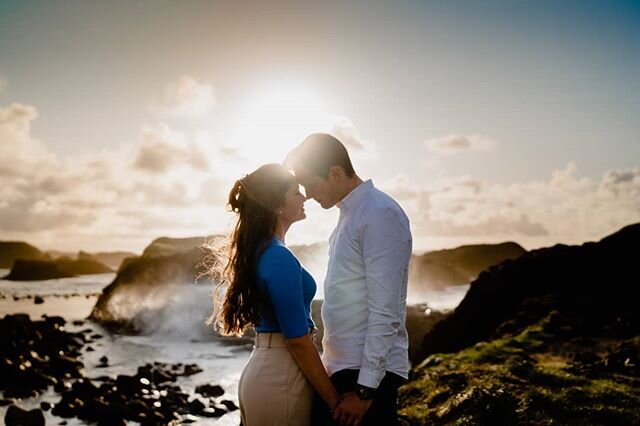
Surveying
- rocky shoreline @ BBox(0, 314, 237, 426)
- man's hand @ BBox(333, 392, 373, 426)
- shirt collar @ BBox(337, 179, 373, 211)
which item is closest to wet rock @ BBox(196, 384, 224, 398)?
rocky shoreline @ BBox(0, 314, 237, 426)

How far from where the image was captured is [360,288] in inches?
150

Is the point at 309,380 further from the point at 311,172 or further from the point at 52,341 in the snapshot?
the point at 52,341

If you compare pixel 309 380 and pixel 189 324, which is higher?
pixel 309 380

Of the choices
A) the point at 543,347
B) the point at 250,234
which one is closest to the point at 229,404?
the point at 543,347

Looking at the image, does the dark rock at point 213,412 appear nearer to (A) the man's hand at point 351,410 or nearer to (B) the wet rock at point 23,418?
(B) the wet rock at point 23,418

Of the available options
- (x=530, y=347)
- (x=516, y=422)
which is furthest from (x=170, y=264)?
(x=516, y=422)

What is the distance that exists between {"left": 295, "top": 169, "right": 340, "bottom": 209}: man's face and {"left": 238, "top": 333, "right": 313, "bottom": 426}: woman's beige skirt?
3.37 feet

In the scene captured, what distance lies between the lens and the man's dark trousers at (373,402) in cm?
372

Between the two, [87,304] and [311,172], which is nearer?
[311,172]

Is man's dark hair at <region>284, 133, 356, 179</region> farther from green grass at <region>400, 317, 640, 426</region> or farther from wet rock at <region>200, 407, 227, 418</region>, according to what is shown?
wet rock at <region>200, 407, 227, 418</region>

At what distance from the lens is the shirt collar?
3967 millimetres

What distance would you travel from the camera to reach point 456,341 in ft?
64.8

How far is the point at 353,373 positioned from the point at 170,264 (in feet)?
169

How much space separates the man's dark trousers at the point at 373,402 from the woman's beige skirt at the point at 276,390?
0.09m
